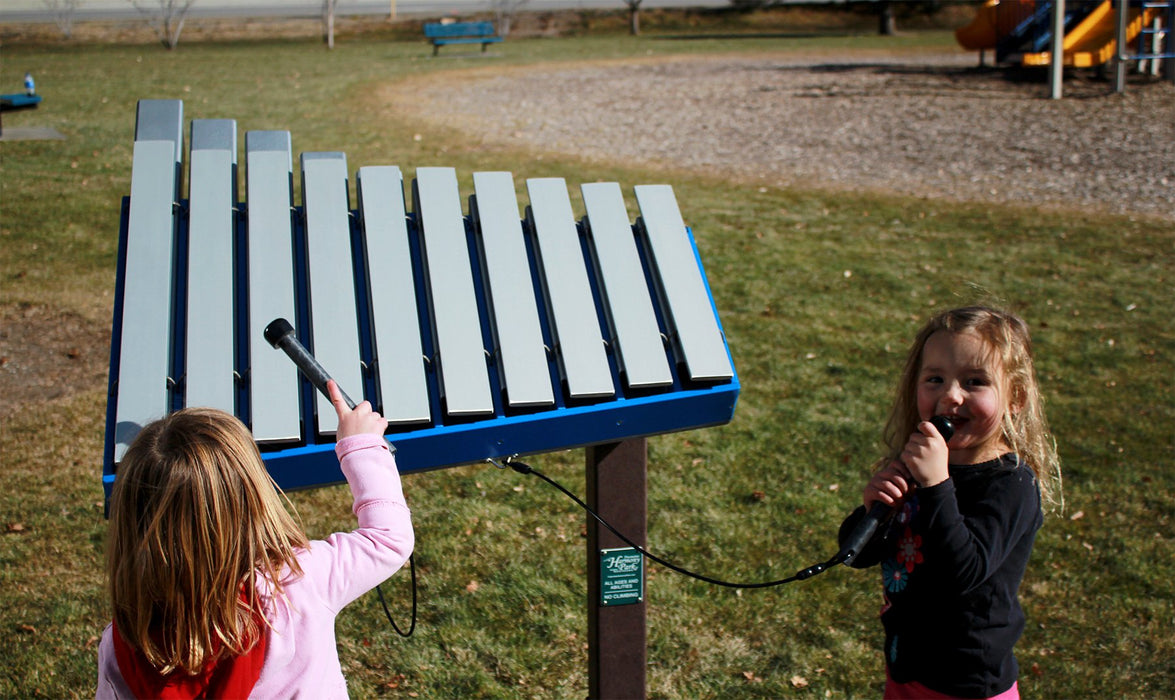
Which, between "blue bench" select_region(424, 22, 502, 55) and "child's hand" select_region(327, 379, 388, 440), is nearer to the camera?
"child's hand" select_region(327, 379, 388, 440)

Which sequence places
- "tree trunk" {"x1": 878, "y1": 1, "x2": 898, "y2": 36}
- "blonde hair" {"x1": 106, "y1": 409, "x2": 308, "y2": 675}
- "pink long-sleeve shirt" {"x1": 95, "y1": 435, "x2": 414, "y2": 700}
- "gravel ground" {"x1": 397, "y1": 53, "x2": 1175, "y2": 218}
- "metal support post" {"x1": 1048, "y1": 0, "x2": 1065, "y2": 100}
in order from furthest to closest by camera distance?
"tree trunk" {"x1": 878, "y1": 1, "x2": 898, "y2": 36}, "metal support post" {"x1": 1048, "y1": 0, "x2": 1065, "y2": 100}, "gravel ground" {"x1": 397, "y1": 53, "x2": 1175, "y2": 218}, "pink long-sleeve shirt" {"x1": 95, "y1": 435, "x2": 414, "y2": 700}, "blonde hair" {"x1": 106, "y1": 409, "x2": 308, "y2": 675}

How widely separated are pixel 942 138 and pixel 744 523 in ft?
35.9

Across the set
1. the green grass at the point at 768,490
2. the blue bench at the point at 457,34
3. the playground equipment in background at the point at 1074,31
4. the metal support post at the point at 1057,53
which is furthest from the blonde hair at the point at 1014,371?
the blue bench at the point at 457,34

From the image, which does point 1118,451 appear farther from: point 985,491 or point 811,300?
point 985,491

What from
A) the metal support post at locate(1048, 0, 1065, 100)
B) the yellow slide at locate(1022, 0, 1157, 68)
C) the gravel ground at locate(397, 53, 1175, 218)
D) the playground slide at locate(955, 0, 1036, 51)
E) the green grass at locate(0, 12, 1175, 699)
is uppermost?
the playground slide at locate(955, 0, 1036, 51)

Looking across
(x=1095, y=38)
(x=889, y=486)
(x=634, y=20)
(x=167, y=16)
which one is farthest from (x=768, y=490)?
(x=634, y=20)

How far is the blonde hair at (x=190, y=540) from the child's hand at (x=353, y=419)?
377 millimetres

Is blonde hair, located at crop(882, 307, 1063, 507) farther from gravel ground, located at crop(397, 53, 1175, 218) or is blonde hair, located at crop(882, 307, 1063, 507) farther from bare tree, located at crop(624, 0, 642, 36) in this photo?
bare tree, located at crop(624, 0, 642, 36)

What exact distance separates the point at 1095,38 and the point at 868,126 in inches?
297

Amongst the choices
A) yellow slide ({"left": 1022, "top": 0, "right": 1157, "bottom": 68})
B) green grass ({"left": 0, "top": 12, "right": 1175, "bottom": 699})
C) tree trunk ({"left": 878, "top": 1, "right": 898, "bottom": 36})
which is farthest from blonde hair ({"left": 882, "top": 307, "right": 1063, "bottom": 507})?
tree trunk ({"left": 878, "top": 1, "right": 898, "bottom": 36})

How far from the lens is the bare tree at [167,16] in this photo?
91.2ft

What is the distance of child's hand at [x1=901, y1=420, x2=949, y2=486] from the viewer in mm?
2340

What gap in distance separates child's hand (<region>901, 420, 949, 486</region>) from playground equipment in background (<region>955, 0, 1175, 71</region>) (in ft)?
54.6

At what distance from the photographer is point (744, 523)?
17.5ft
